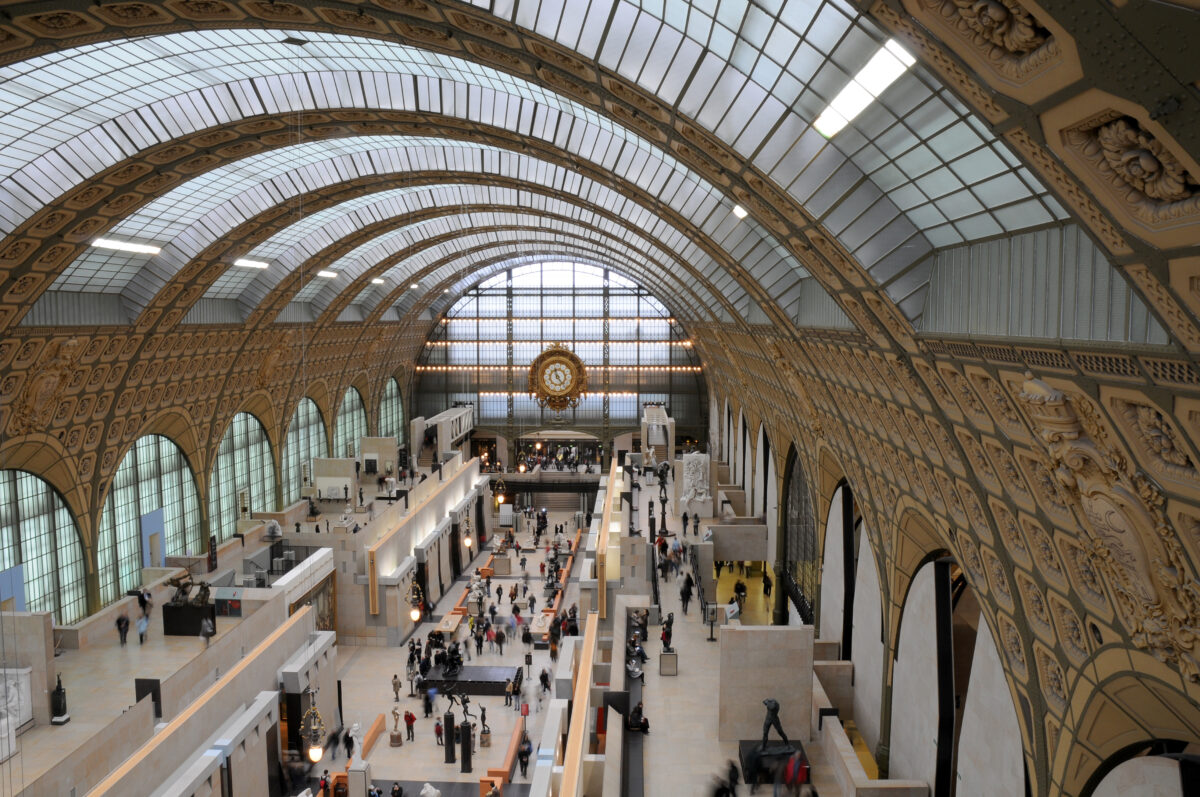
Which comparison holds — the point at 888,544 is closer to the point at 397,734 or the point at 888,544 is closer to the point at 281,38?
the point at 397,734

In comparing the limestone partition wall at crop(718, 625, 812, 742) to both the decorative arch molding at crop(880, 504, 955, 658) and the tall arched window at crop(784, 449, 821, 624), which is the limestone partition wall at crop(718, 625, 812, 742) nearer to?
the decorative arch molding at crop(880, 504, 955, 658)

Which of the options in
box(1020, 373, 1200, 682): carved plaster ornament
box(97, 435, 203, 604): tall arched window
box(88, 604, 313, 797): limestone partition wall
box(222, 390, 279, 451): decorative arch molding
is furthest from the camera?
box(222, 390, 279, 451): decorative arch molding

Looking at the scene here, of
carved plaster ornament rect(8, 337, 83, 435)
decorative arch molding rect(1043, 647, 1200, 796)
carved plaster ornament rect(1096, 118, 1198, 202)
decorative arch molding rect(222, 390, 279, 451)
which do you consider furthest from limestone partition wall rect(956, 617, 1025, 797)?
decorative arch molding rect(222, 390, 279, 451)

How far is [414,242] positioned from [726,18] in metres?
36.0

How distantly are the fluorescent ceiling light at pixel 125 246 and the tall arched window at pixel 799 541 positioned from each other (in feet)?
77.2

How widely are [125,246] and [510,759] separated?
64.4 ft

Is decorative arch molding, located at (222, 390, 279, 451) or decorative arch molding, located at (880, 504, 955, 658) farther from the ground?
decorative arch molding, located at (222, 390, 279, 451)

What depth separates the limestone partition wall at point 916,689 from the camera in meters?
18.6

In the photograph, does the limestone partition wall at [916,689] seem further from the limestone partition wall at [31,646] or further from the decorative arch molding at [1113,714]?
the limestone partition wall at [31,646]

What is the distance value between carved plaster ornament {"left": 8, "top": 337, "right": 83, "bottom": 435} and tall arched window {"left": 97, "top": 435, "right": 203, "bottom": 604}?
241 inches

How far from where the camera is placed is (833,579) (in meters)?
27.6

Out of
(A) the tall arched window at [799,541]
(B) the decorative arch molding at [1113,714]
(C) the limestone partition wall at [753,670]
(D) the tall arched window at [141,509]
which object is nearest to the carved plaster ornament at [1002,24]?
(B) the decorative arch molding at [1113,714]

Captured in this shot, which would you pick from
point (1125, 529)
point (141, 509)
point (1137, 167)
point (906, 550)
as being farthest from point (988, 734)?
point (141, 509)

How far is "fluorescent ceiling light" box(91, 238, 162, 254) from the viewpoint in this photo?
26.8 meters
